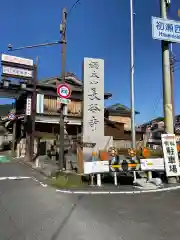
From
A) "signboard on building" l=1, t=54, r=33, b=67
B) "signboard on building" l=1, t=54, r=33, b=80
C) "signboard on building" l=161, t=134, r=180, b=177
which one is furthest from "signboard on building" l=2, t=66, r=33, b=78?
"signboard on building" l=161, t=134, r=180, b=177

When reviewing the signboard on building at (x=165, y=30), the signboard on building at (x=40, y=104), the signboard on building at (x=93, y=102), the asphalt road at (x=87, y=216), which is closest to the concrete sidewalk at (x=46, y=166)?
the signboard on building at (x=93, y=102)

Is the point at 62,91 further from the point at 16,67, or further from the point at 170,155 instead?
the point at 16,67

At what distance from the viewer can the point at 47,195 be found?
30.6 feet

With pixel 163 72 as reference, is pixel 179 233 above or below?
below

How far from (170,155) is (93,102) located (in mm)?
6527

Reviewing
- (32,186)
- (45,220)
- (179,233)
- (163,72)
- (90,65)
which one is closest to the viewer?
(179,233)

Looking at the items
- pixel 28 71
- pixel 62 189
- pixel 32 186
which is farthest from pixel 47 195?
pixel 28 71

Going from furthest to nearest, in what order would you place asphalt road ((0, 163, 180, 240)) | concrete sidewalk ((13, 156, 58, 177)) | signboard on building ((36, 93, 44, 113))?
signboard on building ((36, 93, 44, 113)) < concrete sidewalk ((13, 156, 58, 177)) < asphalt road ((0, 163, 180, 240))

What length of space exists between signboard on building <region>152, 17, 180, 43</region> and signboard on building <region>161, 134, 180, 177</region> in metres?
4.69

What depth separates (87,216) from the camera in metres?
6.70

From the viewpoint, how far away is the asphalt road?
17.6 feet

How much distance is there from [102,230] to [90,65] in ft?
42.9

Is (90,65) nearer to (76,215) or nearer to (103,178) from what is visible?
(103,178)

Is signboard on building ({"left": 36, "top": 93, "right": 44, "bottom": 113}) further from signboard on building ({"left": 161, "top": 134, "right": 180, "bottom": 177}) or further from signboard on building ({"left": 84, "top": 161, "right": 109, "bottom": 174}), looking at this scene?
signboard on building ({"left": 161, "top": 134, "right": 180, "bottom": 177})
